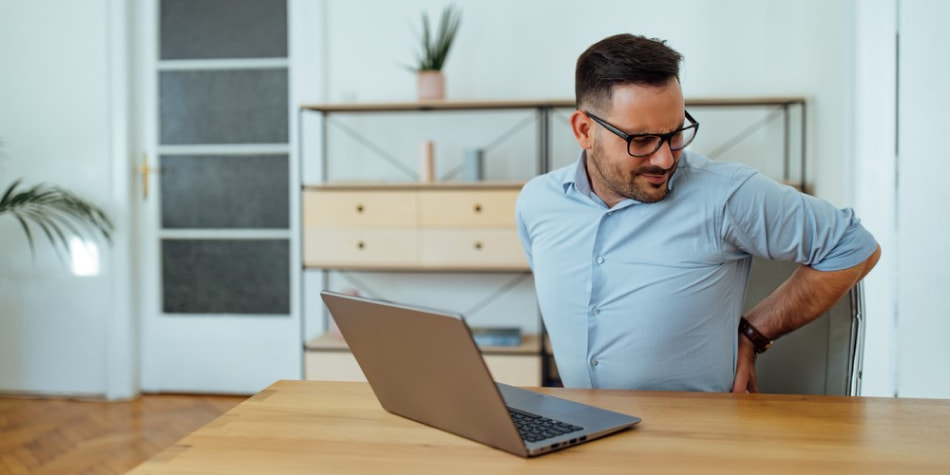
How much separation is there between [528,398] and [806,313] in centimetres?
63

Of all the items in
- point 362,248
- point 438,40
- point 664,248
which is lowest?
point 362,248

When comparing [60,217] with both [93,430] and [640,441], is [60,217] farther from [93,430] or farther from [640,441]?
[640,441]

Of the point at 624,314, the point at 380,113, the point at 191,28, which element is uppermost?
the point at 191,28

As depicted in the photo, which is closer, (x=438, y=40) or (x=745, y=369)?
(x=745, y=369)

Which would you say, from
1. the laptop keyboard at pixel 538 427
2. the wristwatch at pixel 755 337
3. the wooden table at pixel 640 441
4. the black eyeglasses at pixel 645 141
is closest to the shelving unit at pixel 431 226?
the wristwatch at pixel 755 337

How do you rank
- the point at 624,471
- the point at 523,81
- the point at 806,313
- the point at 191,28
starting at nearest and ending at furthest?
1. the point at 624,471
2. the point at 806,313
3. the point at 523,81
4. the point at 191,28

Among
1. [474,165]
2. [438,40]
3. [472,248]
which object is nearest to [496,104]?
[474,165]

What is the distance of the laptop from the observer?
3.72ft

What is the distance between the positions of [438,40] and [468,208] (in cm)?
84

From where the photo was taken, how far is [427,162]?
392 centimetres

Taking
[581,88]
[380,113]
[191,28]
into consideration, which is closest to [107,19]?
[191,28]

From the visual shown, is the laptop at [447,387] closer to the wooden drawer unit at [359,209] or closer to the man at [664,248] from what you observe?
the man at [664,248]

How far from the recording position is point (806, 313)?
1.70 meters

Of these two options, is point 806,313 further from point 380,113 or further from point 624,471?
point 380,113
